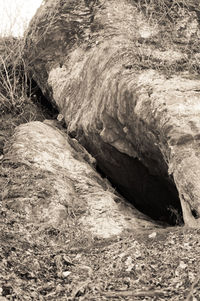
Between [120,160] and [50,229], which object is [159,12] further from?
[50,229]

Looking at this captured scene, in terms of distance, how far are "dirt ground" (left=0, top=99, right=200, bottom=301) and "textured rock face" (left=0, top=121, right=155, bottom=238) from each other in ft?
0.56

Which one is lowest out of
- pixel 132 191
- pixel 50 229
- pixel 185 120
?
pixel 132 191

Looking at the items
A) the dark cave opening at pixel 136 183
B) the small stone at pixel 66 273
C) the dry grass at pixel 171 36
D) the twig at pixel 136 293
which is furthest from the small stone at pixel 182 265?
the dry grass at pixel 171 36

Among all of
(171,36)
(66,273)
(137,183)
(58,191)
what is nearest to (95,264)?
(66,273)

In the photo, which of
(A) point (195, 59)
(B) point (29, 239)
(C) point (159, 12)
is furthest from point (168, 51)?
(B) point (29, 239)

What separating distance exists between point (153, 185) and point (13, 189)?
5.17ft

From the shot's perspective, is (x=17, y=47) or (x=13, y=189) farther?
(x=17, y=47)

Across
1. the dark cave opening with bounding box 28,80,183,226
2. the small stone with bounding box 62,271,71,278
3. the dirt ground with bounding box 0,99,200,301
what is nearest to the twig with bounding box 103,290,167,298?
the dirt ground with bounding box 0,99,200,301

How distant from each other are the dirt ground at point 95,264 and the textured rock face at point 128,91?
61 centimetres

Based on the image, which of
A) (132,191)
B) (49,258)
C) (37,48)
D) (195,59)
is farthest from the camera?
(37,48)

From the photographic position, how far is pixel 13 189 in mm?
4273

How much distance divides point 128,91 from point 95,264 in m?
1.91

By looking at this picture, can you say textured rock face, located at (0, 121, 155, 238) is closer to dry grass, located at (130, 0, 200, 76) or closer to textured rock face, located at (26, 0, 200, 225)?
textured rock face, located at (26, 0, 200, 225)

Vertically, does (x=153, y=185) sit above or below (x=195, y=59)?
below
